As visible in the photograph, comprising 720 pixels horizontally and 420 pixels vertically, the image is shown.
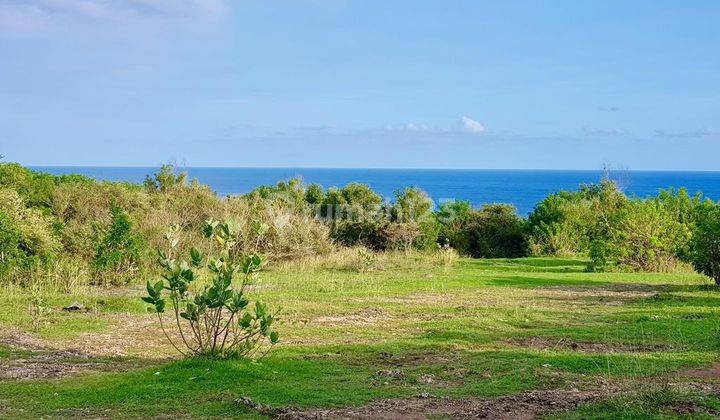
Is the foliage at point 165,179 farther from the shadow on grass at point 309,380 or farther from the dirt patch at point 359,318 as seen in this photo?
the shadow on grass at point 309,380

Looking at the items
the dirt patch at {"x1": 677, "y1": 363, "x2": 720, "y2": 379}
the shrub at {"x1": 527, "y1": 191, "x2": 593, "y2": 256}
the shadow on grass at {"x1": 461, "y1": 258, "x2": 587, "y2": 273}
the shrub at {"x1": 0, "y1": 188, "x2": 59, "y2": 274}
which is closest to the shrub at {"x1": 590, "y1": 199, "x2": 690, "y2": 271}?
the shadow on grass at {"x1": 461, "y1": 258, "x2": 587, "y2": 273}

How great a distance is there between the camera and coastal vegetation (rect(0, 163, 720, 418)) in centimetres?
876

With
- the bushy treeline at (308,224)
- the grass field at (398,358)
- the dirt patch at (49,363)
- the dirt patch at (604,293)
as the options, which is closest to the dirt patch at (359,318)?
the grass field at (398,358)

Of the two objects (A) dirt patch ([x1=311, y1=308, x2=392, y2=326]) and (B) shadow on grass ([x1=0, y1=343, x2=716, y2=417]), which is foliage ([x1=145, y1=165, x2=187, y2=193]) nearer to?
(A) dirt patch ([x1=311, y1=308, x2=392, y2=326])

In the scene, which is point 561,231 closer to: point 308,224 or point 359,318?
point 308,224

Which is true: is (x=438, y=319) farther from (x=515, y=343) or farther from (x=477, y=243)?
(x=477, y=243)

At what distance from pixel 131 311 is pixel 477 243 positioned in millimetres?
22647

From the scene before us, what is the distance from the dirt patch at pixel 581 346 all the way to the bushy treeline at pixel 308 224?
4.69m

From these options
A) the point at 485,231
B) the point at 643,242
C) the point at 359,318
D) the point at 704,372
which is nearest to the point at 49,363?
the point at 359,318

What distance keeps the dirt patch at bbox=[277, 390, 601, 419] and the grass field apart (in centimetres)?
3

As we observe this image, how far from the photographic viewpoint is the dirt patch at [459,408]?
791 centimetres

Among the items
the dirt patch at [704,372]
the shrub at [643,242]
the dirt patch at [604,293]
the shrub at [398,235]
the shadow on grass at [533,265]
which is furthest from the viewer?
the shrub at [398,235]

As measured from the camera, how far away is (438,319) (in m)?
14.8

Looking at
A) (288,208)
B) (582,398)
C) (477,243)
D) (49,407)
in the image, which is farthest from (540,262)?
(49,407)
